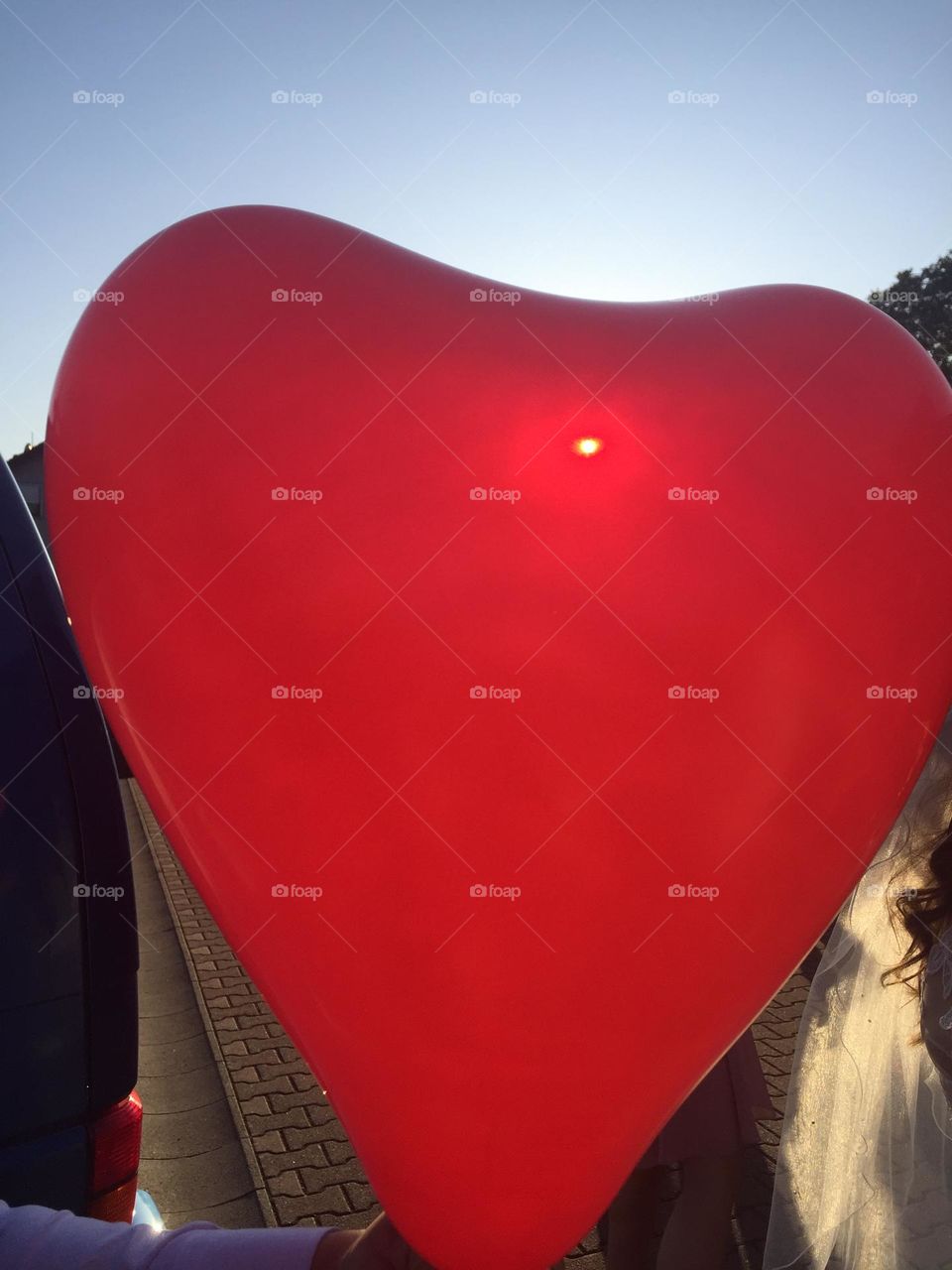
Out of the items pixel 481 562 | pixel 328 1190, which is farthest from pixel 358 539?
pixel 328 1190

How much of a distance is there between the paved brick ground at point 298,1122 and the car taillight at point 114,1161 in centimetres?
178

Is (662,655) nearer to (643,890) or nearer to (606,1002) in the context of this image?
(643,890)

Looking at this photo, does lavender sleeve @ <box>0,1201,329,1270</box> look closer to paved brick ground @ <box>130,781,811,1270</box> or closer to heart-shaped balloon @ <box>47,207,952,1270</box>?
heart-shaped balloon @ <box>47,207,952,1270</box>

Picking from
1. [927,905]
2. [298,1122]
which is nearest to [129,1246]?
[927,905]

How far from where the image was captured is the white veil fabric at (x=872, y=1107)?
193cm

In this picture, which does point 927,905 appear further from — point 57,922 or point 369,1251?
point 57,922

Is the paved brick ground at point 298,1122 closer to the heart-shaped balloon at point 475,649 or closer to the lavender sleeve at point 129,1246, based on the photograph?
the heart-shaped balloon at point 475,649

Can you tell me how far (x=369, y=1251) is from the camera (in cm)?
97

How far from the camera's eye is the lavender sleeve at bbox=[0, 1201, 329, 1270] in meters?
0.88

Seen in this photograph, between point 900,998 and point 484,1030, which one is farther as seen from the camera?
point 900,998

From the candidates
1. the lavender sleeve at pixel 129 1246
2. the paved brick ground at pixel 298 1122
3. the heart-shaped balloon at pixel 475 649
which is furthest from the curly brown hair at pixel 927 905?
the paved brick ground at pixel 298 1122

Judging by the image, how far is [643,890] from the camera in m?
1.14

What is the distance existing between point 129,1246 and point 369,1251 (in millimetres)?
232

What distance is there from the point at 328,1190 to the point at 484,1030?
2.73 meters
